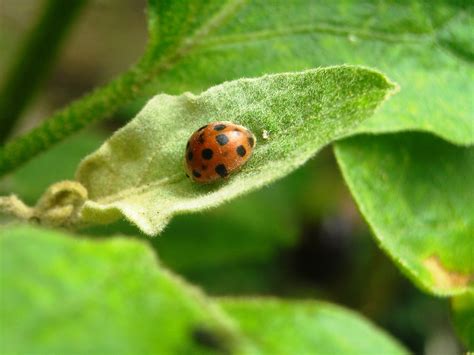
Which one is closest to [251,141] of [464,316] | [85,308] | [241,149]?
[241,149]

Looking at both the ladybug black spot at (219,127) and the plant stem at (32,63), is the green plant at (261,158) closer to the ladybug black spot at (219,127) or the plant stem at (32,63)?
the ladybug black spot at (219,127)

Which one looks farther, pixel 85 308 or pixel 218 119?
pixel 218 119

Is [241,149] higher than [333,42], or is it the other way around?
[333,42]

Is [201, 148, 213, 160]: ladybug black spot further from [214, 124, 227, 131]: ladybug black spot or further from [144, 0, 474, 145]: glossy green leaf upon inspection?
[144, 0, 474, 145]: glossy green leaf

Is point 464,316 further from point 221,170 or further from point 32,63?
point 32,63

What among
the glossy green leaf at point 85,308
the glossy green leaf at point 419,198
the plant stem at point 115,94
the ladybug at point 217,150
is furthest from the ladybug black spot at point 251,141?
the glossy green leaf at point 85,308

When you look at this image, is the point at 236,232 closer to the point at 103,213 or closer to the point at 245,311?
the point at 103,213
